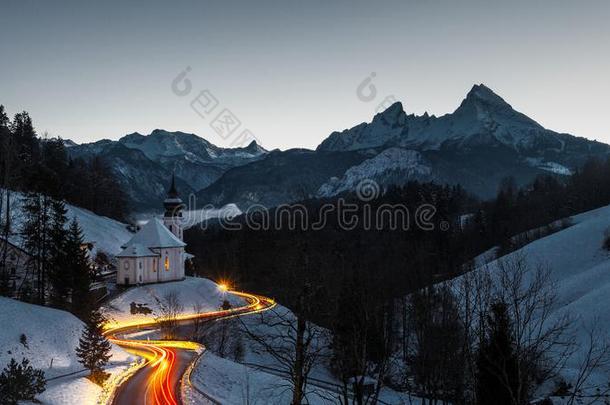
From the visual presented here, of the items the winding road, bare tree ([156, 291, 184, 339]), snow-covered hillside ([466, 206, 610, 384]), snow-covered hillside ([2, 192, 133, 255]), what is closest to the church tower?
snow-covered hillside ([2, 192, 133, 255])

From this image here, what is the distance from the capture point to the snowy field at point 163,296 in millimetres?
61878

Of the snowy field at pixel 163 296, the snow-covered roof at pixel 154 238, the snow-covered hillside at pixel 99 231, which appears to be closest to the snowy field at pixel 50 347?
the snowy field at pixel 163 296

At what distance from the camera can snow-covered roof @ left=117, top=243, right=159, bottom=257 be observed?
73562mm

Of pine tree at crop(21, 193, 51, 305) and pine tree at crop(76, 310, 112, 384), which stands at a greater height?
pine tree at crop(21, 193, 51, 305)

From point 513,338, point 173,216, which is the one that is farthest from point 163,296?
point 513,338

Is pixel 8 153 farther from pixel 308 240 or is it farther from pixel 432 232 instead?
pixel 432 232

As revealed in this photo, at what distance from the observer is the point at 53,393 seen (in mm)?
27250

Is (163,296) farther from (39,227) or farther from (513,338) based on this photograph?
(513,338)

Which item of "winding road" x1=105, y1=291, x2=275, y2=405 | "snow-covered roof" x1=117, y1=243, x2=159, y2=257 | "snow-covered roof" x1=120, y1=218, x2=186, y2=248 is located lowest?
"winding road" x1=105, y1=291, x2=275, y2=405

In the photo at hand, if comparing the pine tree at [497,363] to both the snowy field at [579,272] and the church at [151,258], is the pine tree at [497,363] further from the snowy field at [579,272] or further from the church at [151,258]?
the church at [151,258]

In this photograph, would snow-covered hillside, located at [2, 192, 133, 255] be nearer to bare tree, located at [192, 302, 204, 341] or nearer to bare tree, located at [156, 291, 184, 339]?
bare tree, located at [156, 291, 184, 339]

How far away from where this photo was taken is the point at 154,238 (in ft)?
262

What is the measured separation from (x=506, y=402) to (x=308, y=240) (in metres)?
13.1

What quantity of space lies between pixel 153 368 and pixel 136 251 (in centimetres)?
3883
